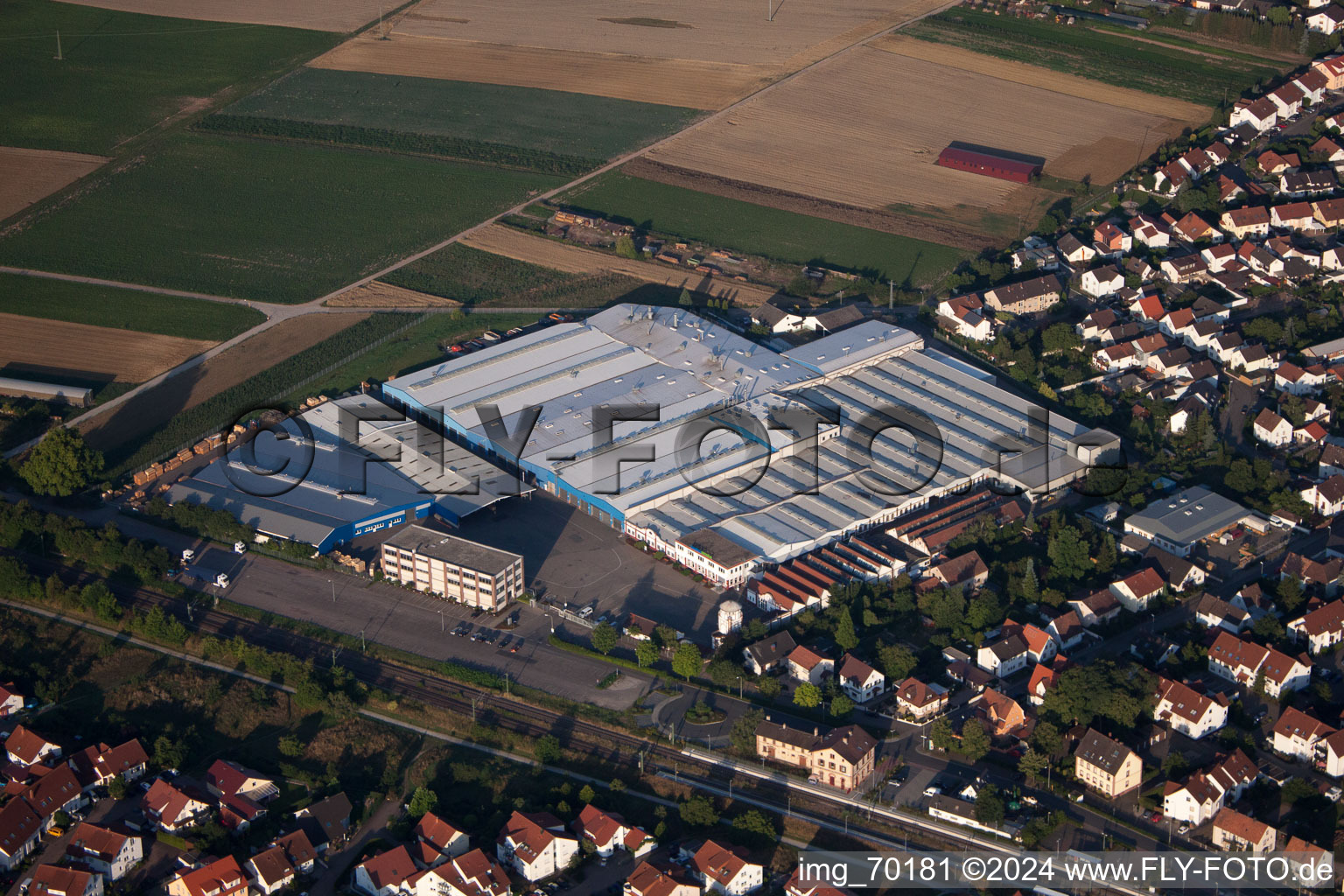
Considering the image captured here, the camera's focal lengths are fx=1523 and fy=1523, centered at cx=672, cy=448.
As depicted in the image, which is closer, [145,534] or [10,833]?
[10,833]

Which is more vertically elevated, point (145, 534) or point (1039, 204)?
point (1039, 204)

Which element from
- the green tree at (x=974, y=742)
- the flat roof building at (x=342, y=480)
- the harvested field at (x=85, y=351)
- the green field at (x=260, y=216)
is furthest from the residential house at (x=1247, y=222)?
the harvested field at (x=85, y=351)

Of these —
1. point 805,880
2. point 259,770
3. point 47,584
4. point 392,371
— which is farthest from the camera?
point 392,371

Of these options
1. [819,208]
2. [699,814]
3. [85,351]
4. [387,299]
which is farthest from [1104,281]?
[85,351]

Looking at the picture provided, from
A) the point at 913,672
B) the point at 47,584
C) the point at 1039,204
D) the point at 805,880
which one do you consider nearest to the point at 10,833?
the point at 47,584

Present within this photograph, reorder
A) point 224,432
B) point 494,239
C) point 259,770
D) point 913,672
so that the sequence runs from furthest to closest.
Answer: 1. point 494,239
2. point 224,432
3. point 913,672
4. point 259,770

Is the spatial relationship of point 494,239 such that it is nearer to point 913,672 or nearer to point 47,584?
point 47,584

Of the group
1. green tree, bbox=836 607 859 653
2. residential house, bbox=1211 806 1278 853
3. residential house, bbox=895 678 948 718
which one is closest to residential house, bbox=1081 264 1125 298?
green tree, bbox=836 607 859 653

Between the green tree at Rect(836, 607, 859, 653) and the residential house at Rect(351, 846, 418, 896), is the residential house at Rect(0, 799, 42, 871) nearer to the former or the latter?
the residential house at Rect(351, 846, 418, 896)
